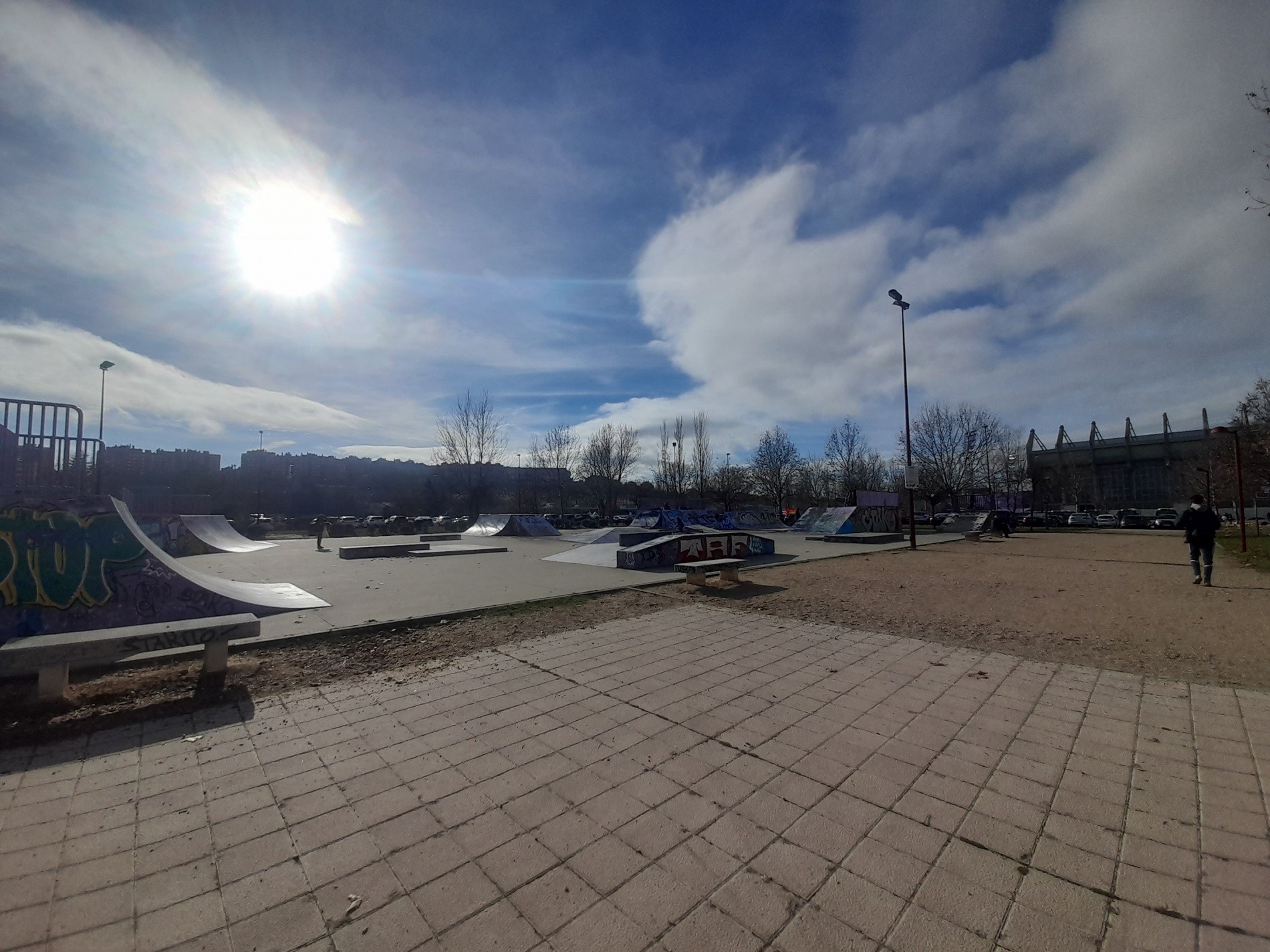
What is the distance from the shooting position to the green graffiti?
17.2 ft

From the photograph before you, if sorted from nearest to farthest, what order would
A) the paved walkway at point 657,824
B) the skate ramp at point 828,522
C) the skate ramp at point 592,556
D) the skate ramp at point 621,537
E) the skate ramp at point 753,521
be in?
the paved walkway at point 657,824
the skate ramp at point 592,556
the skate ramp at point 621,537
the skate ramp at point 828,522
the skate ramp at point 753,521

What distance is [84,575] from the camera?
5.53 metres

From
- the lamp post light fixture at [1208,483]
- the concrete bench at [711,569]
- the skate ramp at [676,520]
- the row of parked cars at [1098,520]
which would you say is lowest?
the row of parked cars at [1098,520]

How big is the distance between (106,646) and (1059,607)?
1190 centimetres

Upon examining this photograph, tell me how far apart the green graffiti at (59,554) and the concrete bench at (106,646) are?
43 cm

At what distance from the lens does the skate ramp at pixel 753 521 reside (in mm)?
30145

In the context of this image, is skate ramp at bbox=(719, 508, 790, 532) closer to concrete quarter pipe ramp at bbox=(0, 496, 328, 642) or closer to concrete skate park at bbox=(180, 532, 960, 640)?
concrete skate park at bbox=(180, 532, 960, 640)

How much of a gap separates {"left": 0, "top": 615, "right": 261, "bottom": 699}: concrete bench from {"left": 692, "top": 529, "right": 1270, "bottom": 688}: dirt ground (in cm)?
656

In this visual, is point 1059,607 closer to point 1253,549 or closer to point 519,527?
point 1253,549

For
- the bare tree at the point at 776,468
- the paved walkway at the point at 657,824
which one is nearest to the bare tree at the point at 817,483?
the bare tree at the point at 776,468

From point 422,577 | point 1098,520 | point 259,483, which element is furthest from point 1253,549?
point 259,483

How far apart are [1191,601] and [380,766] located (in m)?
12.1

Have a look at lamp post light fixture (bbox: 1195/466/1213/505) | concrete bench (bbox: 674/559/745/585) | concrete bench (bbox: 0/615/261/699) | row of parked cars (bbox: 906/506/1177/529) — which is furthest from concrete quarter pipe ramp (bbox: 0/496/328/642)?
lamp post light fixture (bbox: 1195/466/1213/505)

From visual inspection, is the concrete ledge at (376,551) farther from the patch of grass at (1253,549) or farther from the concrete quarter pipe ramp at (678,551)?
the patch of grass at (1253,549)
